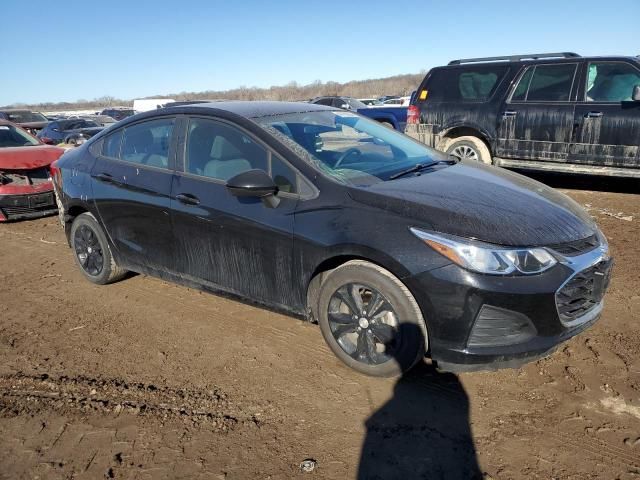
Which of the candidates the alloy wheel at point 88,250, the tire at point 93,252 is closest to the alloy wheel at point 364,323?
the tire at point 93,252

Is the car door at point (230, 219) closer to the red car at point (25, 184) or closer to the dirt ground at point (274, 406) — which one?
the dirt ground at point (274, 406)

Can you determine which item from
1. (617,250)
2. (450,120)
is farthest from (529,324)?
(450,120)

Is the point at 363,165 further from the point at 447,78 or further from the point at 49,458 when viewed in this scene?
the point at 447,78

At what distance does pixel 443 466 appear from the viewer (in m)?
2.38

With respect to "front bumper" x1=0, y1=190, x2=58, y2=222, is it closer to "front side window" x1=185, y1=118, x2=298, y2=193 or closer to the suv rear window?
"front side window" x1=185, y1=118, x2=298, y2=193

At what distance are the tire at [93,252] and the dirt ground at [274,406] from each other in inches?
21.9

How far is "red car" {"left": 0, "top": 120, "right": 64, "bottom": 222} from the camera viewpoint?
7.12 metres

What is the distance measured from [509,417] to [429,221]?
1.13m

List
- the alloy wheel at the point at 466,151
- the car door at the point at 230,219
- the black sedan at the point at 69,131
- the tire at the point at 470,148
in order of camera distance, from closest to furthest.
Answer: the car door at the point at 230,219
the tire at the point at 470,148
the alloy wheel at the point at 466,151
the black sedan at the point at 69,131

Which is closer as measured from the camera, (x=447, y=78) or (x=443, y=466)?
(x=443, y=466)

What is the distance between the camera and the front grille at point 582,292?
2733 millimetres

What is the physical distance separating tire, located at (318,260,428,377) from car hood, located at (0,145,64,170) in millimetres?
6024

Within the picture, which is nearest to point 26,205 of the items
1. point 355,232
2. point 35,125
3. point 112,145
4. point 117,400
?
point 112,145

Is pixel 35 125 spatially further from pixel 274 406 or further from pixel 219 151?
pixel 274 406
